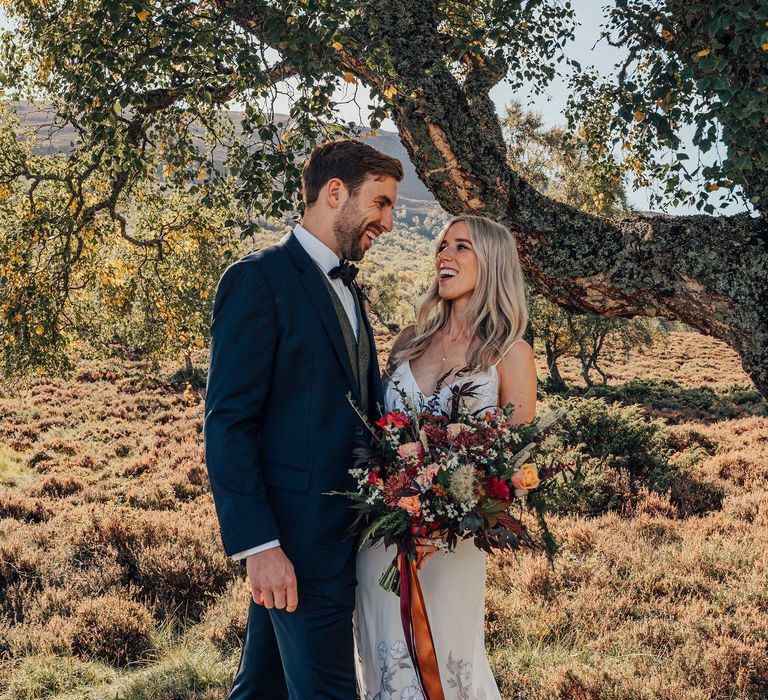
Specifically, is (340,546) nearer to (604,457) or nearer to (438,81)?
(438,81)

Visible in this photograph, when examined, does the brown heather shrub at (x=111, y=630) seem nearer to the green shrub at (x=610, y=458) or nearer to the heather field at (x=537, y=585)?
the heather field at (x=537, y=585)

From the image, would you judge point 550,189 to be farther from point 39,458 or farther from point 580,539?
point 580,539

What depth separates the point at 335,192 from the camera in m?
2.79

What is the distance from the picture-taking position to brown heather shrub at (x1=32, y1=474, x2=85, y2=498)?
13.2 m

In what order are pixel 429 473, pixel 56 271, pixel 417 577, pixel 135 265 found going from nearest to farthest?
pixel 429 473 → pixel 417 577 → pixel 56 271 → pixel 135 265

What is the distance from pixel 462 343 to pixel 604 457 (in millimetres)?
8970

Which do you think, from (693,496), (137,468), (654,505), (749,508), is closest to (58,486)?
(137,468)

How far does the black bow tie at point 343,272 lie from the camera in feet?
9.23

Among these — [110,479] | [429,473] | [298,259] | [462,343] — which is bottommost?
[110,479]

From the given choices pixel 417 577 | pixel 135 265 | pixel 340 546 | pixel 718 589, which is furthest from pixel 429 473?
pixel 135 265

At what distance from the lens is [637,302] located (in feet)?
13.0

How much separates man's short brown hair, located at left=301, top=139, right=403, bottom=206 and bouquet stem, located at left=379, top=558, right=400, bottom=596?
1.64 meters

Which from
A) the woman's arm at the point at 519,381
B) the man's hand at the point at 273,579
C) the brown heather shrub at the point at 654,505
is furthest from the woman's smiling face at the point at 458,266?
the brown heather shrub at the point at 654,505

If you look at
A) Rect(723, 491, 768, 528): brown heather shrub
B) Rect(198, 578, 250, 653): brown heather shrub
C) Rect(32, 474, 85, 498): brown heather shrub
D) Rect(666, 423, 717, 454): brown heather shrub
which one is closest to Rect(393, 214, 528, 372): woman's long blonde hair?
Rect(198, 578, 250, 653): brown heather shrub
